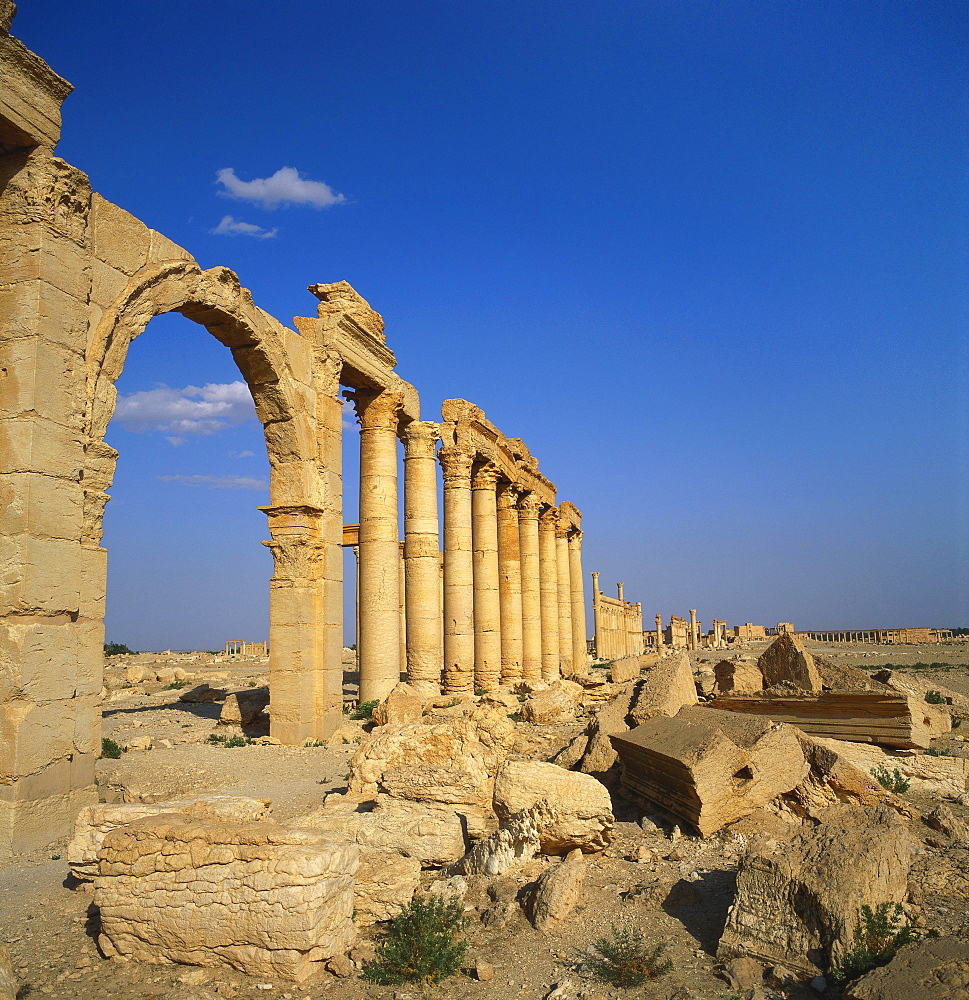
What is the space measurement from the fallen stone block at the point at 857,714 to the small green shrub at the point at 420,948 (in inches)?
207

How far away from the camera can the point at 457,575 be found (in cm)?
2048

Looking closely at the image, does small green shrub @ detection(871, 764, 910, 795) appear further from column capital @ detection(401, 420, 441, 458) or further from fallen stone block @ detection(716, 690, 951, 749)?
column capital @ detection(401, 420, 441, 458)

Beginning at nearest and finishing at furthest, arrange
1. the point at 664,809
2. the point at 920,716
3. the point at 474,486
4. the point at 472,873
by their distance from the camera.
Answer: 1. the point at 472,873
2. the point at 664,809
3. the point at 920,716
4. the point at 474,486

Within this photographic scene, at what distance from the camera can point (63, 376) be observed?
7.70m

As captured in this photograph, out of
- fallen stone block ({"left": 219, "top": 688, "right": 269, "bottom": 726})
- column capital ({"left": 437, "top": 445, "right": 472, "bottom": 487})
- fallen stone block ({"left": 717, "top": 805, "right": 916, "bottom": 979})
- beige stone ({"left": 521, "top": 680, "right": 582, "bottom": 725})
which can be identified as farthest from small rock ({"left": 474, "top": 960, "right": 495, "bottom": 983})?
column capital ({"left": 437, "top": 445, "right": 472, "bottom": 487})

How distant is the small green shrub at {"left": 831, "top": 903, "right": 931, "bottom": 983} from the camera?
4.14m

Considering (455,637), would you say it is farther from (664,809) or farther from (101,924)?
(101,924)

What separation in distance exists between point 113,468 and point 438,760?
4819 millimetres

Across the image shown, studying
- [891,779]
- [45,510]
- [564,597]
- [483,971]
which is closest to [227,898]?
[483,971]

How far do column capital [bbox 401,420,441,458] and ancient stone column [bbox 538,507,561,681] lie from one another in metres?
11.5

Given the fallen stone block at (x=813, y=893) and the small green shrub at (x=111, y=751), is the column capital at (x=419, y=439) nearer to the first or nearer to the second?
the small green shrub at (x=111, y=751)

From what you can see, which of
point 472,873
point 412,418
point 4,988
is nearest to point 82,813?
point 4,988

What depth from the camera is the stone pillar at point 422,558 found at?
17406 mm

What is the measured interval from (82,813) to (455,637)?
1460 cm
